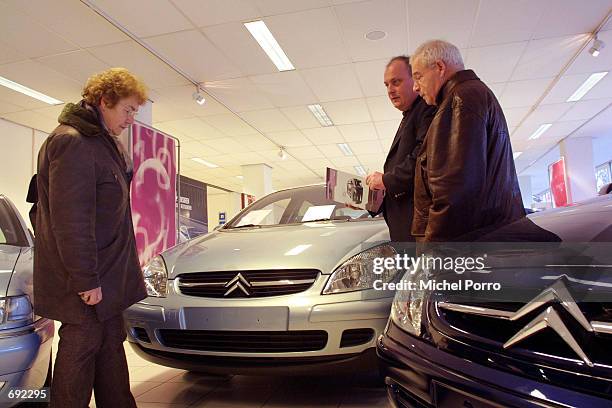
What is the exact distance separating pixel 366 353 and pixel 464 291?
648 millimetres

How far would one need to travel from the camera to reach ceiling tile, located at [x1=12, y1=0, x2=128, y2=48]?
3582 millimetres

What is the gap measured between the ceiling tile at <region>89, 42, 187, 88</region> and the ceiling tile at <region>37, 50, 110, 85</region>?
111 millimetres

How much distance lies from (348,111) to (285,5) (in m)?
3.12

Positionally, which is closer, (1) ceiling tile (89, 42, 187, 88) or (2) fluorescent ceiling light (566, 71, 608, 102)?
(1) ceiling tile (89, 42, 187, 88)

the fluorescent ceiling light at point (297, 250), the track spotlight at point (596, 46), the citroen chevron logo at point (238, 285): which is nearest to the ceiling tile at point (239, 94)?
the track spotlight at point (596, 46)

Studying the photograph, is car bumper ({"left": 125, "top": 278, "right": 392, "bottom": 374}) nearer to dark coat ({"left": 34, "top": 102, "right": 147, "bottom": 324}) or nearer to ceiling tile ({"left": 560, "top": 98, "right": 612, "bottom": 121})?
dark coat ({"left": 34, "top": 102, "right": 147, "bottom": 324})

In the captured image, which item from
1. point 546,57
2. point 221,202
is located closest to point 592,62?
point 546,57

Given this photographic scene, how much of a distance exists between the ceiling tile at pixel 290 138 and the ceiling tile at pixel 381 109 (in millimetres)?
1517

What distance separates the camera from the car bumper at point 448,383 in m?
0.76

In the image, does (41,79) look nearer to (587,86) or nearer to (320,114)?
(320,114)

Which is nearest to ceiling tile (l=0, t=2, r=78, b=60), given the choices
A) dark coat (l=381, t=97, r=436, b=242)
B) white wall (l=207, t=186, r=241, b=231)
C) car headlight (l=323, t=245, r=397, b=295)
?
dark coat (l=381, t=97, r=436, b=242)

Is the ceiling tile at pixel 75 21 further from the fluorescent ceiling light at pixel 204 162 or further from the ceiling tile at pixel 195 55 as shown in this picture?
the fluorescent ceiling light at pixel 204 162

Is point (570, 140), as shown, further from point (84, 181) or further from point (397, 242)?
point (84, 181)

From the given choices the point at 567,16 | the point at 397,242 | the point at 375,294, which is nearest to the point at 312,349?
the point at 375,294
